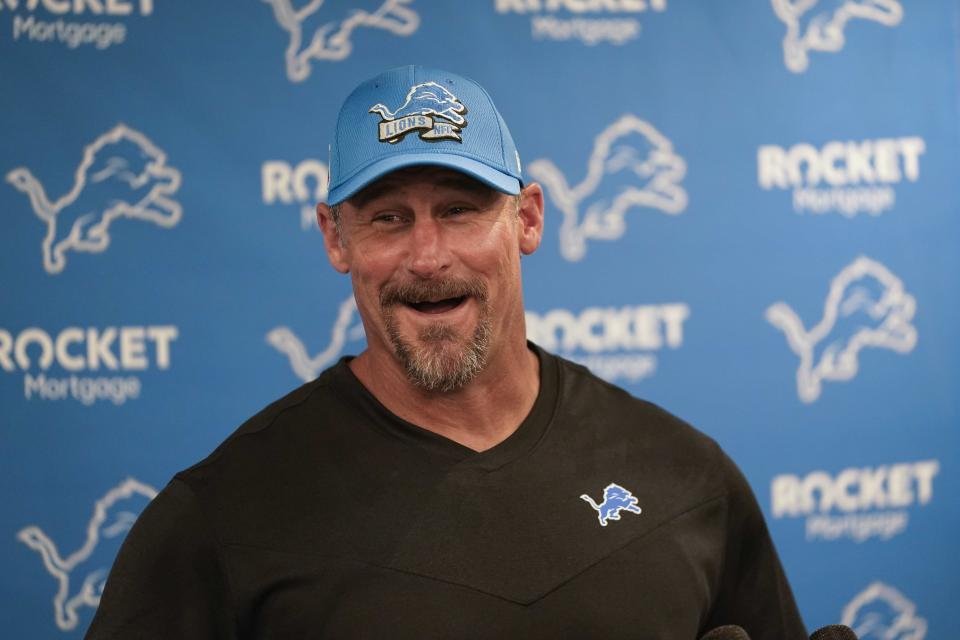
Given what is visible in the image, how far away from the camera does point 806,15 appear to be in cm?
237

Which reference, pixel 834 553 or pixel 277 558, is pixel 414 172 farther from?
pixel 834 553

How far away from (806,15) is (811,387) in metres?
0.83

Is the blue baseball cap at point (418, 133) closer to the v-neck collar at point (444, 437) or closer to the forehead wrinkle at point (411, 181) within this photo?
the forehead wrinkle at point (411, 181)

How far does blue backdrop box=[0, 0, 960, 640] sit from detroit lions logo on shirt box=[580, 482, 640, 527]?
1.13 metres

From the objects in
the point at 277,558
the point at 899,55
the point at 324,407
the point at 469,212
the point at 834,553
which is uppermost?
the point at 899,55

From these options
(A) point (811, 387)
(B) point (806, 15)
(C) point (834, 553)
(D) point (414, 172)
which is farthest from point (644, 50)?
(D) point (414, 172)

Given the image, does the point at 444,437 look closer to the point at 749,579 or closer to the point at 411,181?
the point at 411,181

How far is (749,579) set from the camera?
1.22 m

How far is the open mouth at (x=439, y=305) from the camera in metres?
1.10

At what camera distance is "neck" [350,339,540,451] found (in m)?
1.12

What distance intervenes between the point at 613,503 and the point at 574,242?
1.22 metres

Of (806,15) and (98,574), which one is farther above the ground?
(806,15)

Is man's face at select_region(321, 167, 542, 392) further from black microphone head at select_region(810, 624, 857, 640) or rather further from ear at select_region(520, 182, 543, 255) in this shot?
black microphone head at select_region(810, 624, 857, 640)

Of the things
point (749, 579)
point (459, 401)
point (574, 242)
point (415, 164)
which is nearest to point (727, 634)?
point (749, 579)
